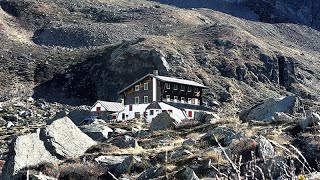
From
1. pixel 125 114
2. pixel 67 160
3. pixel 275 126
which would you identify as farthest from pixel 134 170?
pixel 125 114

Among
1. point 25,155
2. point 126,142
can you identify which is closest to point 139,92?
point 126,142

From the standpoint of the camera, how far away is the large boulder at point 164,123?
96.5 ft

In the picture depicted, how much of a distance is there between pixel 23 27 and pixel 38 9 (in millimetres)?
8909

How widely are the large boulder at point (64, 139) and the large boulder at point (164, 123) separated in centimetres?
734

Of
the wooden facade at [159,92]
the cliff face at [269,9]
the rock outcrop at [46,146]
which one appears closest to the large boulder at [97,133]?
the rock outcrop at [46,146]

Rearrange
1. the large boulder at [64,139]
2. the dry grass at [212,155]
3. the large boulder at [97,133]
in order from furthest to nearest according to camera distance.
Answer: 1. the large boulder at [97,133]
2. the large boulder at [64,139]
3. the dry grass at [212,155]

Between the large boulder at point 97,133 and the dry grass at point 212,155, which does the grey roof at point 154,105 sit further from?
the dry grass at point 212,155

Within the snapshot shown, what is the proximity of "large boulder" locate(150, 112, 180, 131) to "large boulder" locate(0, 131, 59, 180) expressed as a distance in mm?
9884

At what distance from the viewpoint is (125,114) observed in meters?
69.5

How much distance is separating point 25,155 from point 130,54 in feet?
282

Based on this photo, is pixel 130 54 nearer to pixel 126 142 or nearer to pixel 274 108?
pixel 274 108

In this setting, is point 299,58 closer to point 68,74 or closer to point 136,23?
point 136,23

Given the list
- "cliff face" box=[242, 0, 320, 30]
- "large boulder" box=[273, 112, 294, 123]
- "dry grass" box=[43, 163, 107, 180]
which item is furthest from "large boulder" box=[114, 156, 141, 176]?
"cliff face" box=[242, 0, 320, 30]

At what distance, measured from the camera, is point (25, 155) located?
1891 centimetres
